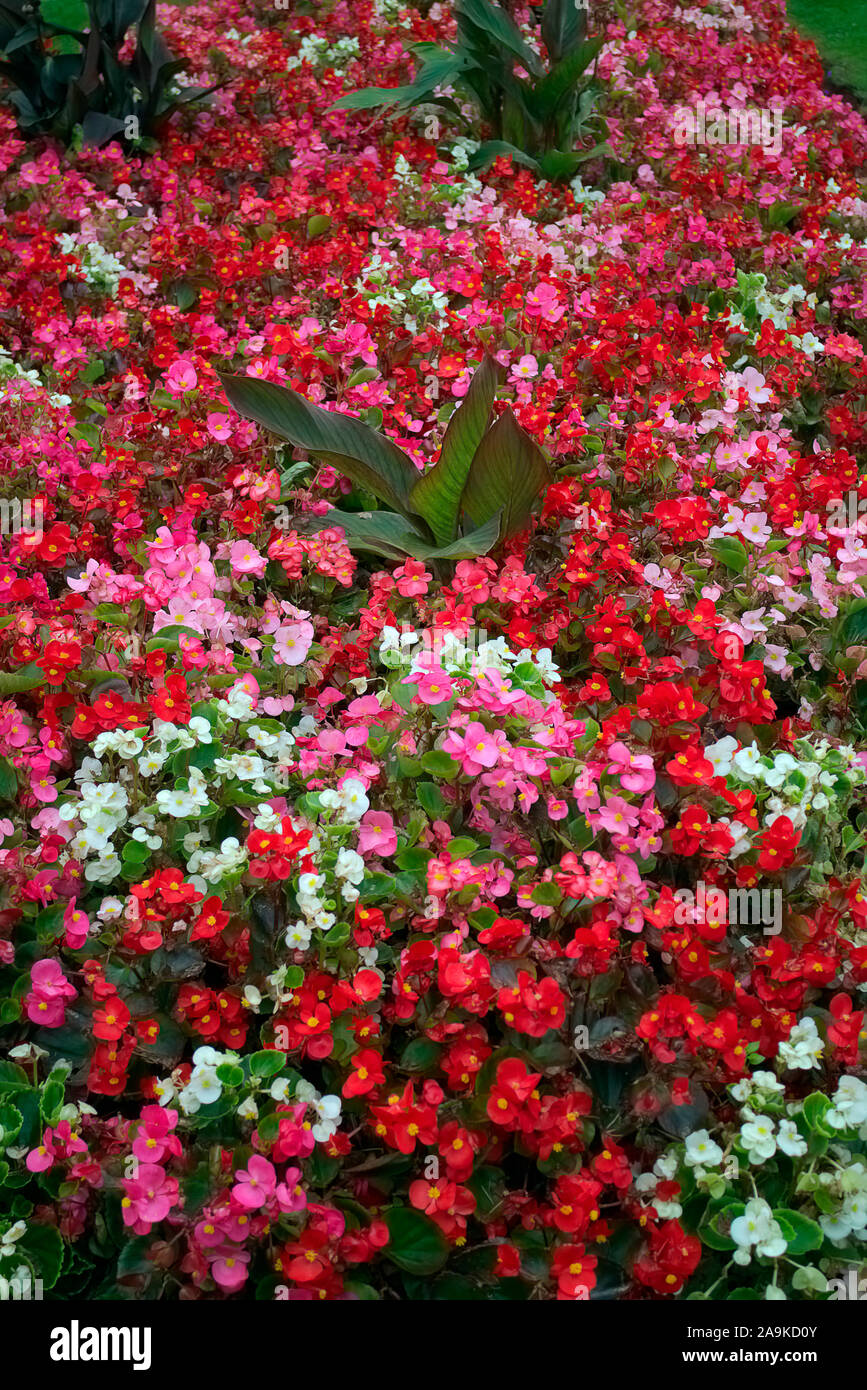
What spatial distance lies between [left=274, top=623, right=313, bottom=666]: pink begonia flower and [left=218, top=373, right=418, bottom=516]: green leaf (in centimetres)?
51

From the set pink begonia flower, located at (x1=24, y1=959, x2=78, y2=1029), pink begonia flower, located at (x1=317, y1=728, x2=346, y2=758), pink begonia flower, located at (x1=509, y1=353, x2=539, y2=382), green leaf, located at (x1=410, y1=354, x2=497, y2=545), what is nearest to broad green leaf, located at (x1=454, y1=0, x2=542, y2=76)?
pink begonia flower, located at (x1=509, y1=353, x2=539, y2=382)

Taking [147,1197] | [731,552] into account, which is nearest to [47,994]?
[147,1197]

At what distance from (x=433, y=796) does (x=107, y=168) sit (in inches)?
153

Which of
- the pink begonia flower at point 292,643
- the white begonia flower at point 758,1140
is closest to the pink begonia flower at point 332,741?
the pink begonia flower at point 292,643

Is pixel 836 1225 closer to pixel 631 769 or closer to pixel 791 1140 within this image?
pixel 791 1140

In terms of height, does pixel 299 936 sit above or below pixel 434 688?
below

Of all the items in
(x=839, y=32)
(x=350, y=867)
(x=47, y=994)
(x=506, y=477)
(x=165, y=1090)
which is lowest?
(x=165, y=1090)

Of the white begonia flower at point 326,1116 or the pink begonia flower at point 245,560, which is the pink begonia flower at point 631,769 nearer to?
the white begonia flower at point 326,1116

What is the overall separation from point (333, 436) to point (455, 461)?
0.31 m

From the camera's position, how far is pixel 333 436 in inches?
109

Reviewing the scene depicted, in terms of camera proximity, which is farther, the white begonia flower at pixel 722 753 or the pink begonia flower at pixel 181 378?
the pink begonia flower at pixel 181 378

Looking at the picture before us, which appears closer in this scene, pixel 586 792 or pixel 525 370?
pixel 586 792

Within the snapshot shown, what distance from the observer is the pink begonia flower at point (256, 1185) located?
1600mm

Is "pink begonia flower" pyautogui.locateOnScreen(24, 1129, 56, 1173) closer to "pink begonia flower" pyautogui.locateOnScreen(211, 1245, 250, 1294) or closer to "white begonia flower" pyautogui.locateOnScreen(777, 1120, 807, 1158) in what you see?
"pink begonia flower" pyautogui.locateOnScreen(211, 1245, 250, 1294)
